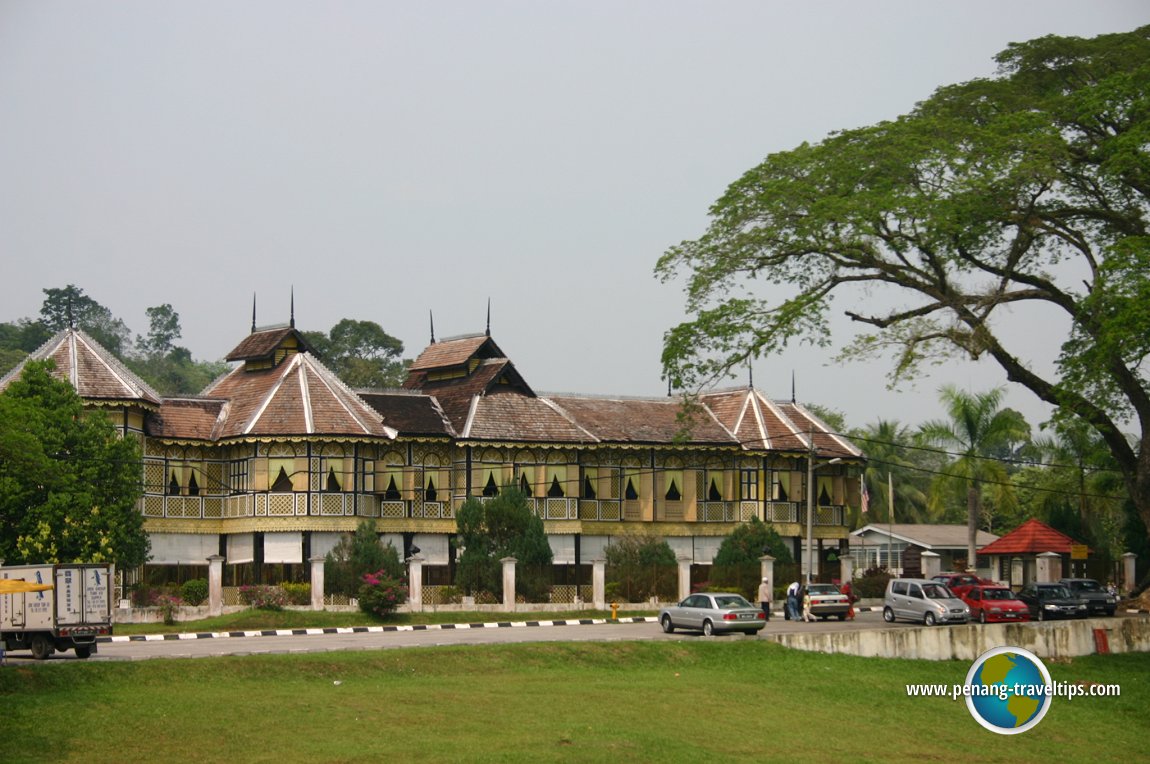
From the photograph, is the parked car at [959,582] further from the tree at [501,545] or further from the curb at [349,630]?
the tree at [501,545]

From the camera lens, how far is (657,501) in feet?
198

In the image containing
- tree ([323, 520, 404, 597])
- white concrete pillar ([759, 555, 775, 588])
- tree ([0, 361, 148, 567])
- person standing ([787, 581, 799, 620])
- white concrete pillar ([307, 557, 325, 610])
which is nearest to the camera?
tree ([0, 361, 148, 567])

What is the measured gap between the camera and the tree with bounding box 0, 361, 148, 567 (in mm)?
44625

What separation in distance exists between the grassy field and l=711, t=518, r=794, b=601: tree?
19.1m

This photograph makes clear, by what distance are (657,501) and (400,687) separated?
3248 cm

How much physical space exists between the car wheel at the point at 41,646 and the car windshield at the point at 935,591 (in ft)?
78.3

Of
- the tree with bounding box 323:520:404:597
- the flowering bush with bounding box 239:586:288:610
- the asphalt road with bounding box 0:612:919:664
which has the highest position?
the tree with bounding box 323:520:404:597

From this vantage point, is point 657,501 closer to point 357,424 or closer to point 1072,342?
point 357,424

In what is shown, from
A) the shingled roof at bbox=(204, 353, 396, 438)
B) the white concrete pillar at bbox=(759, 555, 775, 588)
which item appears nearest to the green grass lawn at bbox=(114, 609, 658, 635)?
the white concrete pillar at bbox=(759, 555, 775, 588)

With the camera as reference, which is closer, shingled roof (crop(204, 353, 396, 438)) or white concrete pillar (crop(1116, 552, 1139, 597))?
shingled roof (crop(204, 353, 396, 438))

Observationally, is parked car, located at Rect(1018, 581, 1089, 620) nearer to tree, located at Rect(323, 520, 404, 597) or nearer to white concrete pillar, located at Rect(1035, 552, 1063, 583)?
white concrete pillar, located at Rect(1035, 552, 1063, 583)

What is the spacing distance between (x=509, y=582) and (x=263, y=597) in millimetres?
8125

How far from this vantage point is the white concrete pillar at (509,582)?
164ft

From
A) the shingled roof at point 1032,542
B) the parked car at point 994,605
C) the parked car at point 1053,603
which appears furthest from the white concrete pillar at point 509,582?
the shingled roof at point 1032,542
